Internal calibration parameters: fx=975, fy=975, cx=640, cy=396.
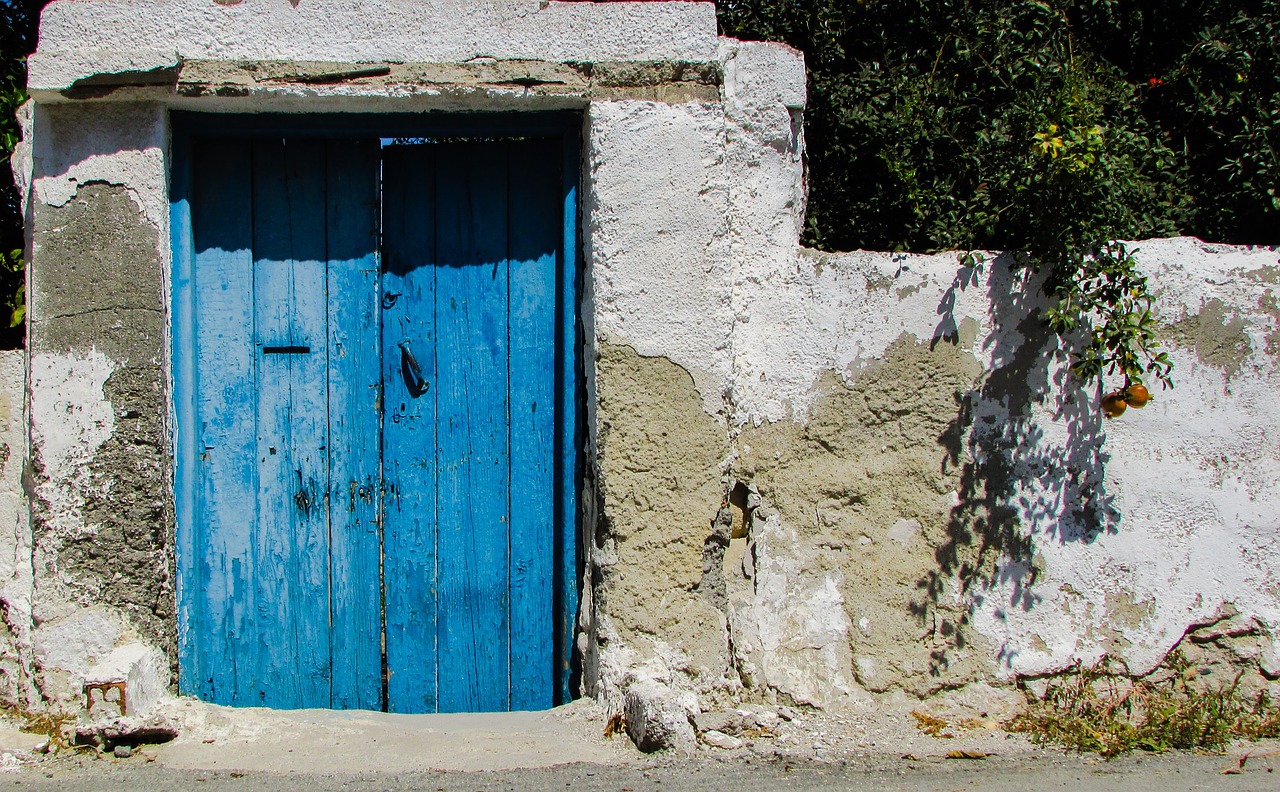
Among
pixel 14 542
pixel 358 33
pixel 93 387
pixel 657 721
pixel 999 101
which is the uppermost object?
pixel 999 101

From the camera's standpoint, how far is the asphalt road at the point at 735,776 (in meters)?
2.28

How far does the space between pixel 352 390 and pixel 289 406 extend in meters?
0.18

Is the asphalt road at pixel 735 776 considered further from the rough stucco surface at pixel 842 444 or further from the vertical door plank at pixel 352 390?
the vertical door plank at pixel 352 390

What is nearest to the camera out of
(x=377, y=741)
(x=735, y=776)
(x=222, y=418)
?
(x=735, y=776)

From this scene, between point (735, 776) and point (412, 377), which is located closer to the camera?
point (735, 776)

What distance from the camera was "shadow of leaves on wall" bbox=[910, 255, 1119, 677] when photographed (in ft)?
8.90

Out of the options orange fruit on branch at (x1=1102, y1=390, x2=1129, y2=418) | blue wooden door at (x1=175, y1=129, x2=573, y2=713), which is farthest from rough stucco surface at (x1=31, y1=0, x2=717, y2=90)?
orange fruit on branch at (x1=1102, y1=390, x2=1129, y2=418)

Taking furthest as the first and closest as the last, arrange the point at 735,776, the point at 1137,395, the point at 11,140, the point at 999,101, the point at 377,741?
1. the point at 999,101
2. the point at 11,140
3. the point at 1137,395
4. the point at 377,741
5. the point at 735,776

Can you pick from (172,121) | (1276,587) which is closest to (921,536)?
(1276,587)

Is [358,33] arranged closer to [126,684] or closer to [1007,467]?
[126,684]

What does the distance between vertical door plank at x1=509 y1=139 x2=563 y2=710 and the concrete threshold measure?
261mm

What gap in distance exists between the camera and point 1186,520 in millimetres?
2705

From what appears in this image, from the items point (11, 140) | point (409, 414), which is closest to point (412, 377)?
point (409, 414)

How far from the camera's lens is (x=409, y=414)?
276cm
